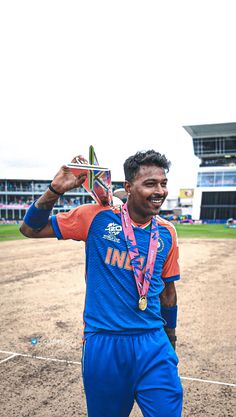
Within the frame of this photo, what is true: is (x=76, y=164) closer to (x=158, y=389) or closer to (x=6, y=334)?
(x=158, y=389)

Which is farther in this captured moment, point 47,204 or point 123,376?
point 47,204

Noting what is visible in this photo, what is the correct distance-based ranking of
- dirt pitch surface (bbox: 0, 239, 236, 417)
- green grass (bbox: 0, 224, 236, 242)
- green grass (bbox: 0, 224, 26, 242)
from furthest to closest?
green grass (bbox: 0, 224, 236, 242)
green grass (bbox: 0, 224, 26, 242)
dirt pitch surface (bbox: 0, 239, 236, 417)

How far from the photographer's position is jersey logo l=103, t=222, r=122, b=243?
252 centimetres

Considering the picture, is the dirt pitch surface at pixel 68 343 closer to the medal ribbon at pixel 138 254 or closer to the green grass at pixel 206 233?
the medal ribbon at pixel 138 254

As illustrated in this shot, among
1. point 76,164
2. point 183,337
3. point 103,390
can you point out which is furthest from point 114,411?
point 183,337

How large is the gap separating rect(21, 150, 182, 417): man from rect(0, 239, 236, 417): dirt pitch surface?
1748 mm

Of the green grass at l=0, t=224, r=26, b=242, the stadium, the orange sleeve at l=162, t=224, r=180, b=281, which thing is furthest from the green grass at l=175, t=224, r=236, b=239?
the orange sleeve at l=162, t=224, r=180, b=281

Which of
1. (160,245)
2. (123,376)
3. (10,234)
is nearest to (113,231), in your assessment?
(160,245)

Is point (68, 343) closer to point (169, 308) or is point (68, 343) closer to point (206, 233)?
point (169, 308)

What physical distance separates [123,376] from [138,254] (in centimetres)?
81

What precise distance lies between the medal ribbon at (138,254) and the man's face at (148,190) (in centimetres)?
13

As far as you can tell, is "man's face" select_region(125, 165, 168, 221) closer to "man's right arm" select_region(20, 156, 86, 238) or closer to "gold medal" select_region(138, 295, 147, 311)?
"man's right arm" select_region(20, 156, 86, 238)

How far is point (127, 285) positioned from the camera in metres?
2.41

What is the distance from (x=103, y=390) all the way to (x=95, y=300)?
0.58 m
